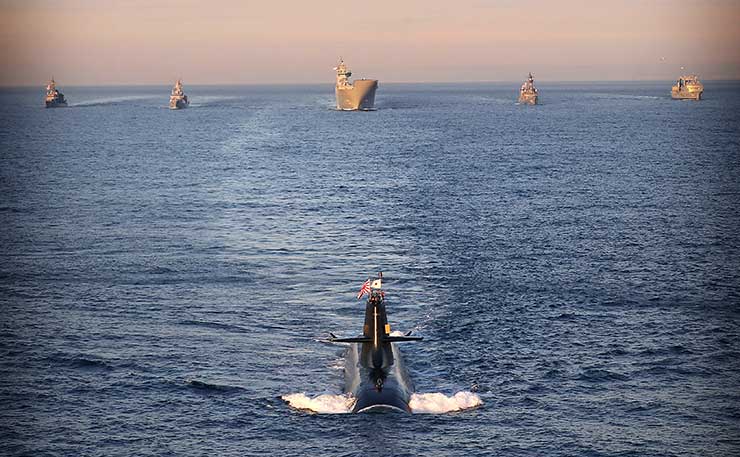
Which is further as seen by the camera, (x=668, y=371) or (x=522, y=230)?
(x=522, y=230)

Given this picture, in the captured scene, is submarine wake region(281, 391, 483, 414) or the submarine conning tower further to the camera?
the submarine conning tower

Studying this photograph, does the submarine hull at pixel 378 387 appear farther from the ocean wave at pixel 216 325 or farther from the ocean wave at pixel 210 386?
the ocean wave at pixel 216 325

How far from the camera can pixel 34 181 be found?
564ft

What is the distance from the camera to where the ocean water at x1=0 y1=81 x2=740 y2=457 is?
201 feet

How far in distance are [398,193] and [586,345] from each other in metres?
83.9

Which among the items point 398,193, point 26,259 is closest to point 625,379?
point 26,259

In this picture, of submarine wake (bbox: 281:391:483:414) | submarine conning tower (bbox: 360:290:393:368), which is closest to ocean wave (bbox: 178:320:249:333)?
submarine conning tower (bbox: 360:290:393:368)

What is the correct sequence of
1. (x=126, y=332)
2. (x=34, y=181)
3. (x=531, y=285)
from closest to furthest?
(x=126, y=332) < (x=531, y=285) < (x=34, y=181)

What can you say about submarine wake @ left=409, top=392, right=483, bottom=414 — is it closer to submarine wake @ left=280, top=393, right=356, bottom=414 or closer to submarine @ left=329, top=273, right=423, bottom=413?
submarine @ left=329, top=273, right=423, bottom=413

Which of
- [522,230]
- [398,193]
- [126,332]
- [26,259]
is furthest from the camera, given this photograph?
[398,193]

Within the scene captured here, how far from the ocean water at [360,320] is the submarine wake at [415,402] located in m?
0.20

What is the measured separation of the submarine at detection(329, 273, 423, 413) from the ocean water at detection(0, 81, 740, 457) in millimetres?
1662

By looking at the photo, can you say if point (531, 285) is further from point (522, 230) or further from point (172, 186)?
point (172, 186)

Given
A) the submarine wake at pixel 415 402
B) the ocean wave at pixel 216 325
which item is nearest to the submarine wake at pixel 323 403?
the submarine wake at pixel 415 402
